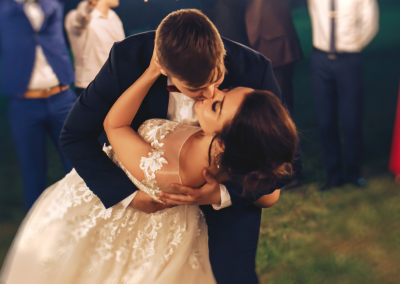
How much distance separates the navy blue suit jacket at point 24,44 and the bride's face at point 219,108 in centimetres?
119

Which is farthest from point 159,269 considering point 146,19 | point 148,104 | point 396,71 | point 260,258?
point 396,71

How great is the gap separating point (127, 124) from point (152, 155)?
0.44 feet

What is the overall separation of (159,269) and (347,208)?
1776mm

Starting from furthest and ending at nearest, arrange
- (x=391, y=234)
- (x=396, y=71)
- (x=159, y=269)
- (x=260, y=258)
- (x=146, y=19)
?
(x=396, y=71) < (x=391, y=234) < (x=260, y=258) < (x=146, y=19) < (x=159, y=269)

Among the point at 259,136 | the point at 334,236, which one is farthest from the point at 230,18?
the point at 334,236

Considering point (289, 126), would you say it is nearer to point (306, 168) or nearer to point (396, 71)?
point (306, 168)

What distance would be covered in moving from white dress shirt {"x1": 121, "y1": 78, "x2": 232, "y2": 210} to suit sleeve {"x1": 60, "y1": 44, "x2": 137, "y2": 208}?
A: 0.06 meters

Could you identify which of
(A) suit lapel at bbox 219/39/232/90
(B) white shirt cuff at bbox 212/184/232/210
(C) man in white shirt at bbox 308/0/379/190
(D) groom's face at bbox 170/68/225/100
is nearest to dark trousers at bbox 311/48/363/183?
(C) man in white shirt at bbox 308/0/379/190

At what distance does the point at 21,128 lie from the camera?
197cm

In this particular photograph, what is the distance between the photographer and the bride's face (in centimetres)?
103

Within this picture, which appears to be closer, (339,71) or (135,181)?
→ (135,181)

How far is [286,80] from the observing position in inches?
91.4

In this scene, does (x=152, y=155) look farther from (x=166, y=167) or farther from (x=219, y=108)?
(x=219, y=108)

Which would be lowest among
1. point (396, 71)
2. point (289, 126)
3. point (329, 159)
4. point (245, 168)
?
point (329, 159)
